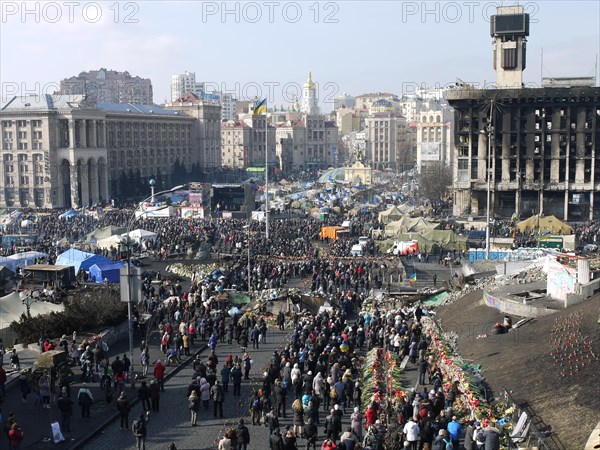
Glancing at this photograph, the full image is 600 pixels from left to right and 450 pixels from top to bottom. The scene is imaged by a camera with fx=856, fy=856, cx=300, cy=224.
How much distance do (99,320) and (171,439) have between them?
10053mm

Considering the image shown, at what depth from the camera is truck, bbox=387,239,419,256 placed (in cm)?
4597

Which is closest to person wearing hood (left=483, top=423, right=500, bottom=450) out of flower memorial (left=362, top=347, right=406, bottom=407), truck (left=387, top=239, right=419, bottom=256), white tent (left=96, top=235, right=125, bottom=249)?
flower memorial (left=362, top=347, right=406, bottom=407)

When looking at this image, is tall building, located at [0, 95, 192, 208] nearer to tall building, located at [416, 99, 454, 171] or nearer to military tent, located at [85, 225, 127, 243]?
military tent, located at [85, 225, 127, 243]

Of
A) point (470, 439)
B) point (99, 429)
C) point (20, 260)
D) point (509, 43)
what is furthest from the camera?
point (509, 43)

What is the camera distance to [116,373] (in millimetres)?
20641

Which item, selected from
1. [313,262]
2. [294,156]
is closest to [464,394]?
[313,262]

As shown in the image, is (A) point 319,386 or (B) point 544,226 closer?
(A) point 319,386

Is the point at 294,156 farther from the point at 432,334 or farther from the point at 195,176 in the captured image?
the point at 432,334

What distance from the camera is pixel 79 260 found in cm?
3981

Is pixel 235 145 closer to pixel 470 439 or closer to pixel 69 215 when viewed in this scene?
pixel 69 215

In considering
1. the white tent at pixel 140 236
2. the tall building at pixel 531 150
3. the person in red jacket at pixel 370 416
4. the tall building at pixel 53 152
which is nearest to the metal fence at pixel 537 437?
the person in red jacket at pixel 370 416

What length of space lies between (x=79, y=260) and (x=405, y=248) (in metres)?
17.2

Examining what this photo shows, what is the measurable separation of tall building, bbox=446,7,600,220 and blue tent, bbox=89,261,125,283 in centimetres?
3553

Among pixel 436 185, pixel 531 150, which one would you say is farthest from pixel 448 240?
pixel 436 185
